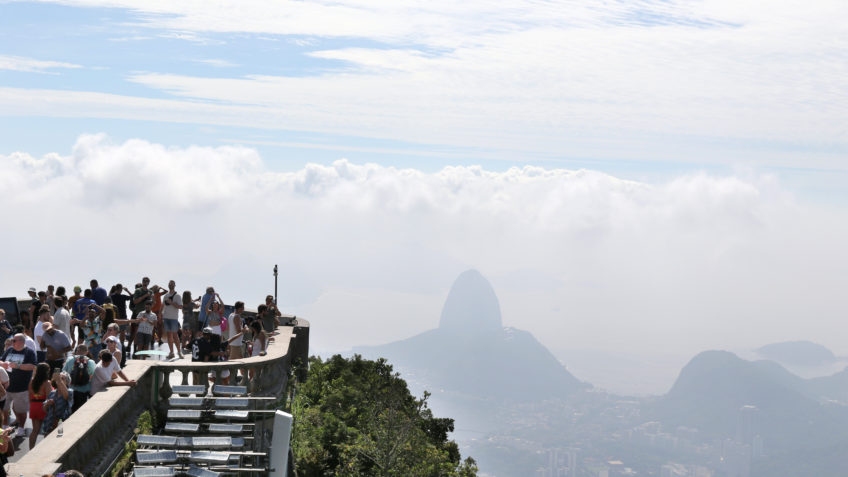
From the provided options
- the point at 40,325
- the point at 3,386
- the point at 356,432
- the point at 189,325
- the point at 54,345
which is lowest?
the point at 356,432

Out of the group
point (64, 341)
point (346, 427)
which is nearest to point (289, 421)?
point (64, 341)

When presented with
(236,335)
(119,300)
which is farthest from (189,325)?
(236,335)

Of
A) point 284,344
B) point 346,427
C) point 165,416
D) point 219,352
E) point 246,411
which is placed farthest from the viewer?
point 346,427

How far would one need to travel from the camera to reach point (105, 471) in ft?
38.4

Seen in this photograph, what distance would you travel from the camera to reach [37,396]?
12.7 metres

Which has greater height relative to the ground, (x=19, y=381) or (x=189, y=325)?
(x=19, y=381)

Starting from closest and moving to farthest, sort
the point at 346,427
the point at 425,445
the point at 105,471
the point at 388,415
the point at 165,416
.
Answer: the point at 105,471 < the point at 165,416 < the point at 346,427 < the point at 388,415 < the point at 425,445

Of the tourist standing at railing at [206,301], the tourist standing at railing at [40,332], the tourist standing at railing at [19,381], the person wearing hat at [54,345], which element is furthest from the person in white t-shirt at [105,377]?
the tourist standing at railing at [206,301]

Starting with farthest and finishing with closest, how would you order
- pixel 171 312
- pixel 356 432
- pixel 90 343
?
pixel 356 432 → pixel 171 312 → pixel 90 343

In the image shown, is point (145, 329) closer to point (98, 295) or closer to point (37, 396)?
point (98, 295)

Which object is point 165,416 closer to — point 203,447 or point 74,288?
point 203,447

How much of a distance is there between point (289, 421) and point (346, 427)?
39.0ft

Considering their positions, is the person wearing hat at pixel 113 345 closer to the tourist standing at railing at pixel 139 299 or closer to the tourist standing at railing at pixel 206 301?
the tourist standing at railing at pixel 206 301

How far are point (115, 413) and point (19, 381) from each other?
6.29 ft
